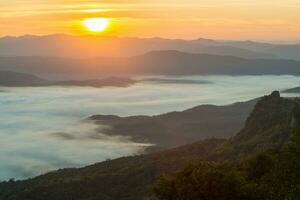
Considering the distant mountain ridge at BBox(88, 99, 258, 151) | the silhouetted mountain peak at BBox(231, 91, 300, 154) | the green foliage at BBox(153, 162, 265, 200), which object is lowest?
the green foliage at BBox(153, 162, 265, 200)

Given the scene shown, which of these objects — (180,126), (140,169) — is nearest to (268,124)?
(140,169)

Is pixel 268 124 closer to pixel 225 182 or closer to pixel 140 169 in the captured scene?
pixel 140 169

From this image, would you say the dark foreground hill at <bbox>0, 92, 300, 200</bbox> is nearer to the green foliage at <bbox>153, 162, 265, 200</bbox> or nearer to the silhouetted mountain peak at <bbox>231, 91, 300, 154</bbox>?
the silhouetted mountain peak at <bbox>231, 91, 300, 154</bbox>

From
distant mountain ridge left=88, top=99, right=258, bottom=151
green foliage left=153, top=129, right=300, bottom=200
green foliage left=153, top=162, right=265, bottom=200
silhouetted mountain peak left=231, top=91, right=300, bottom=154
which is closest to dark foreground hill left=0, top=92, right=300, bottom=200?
silhouetted mountain peak left=231, top=91, right=300, bottom=154

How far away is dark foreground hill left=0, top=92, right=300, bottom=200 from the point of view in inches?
1767

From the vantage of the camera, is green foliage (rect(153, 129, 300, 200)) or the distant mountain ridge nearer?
green foliage (rect(153, 129, 300, 200))

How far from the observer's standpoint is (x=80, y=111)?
171625 millimetres

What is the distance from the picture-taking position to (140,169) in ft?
165

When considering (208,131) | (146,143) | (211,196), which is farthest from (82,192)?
(208,131)

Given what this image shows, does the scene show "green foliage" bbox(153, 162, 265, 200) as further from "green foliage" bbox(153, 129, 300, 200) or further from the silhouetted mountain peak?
the silhouetted mountain peak

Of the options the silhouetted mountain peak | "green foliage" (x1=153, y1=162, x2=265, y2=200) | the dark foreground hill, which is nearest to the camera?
"green foliage" (x1=153, y1=162, x2=265, y2=200)

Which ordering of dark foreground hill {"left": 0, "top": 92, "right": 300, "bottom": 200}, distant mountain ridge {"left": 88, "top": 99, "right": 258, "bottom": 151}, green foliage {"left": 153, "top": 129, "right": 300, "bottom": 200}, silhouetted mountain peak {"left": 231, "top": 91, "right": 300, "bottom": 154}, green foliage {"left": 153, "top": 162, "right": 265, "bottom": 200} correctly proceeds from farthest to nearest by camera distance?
distant mountain ridge {"left": 88, "top": 99, "right": 258, "bottom": 151}, silhouetted mountain peak {"left": 231, "top": 91, "right": 300, "bottom": 154}, dark foreground hill {"left": 0, "top": 92, "right": 300, "bottom": 200}, green foliage {"left": 153, "top": 162, "right": 265, "bottom": 200}, green foliage {"left": 153, "top": 129, "right": 300, "bottom": 200}

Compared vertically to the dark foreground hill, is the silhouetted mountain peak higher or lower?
higher

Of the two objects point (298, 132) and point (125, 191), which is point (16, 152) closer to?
point (125, 191)
